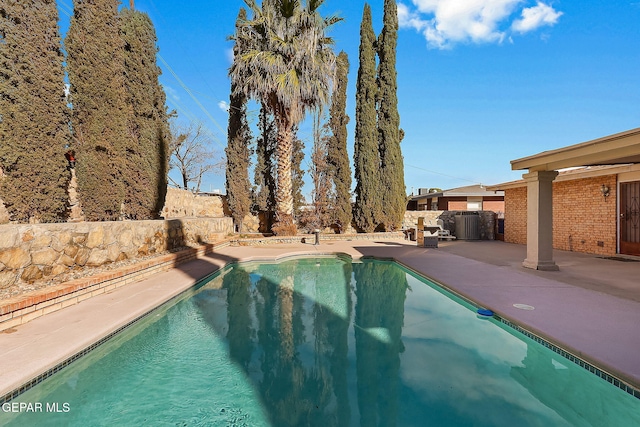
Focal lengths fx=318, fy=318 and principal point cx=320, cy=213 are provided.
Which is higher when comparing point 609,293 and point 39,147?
point 39,147

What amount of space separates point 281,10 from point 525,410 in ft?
47.4

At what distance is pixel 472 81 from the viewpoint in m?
16.6

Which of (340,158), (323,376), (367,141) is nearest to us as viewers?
(323,376)

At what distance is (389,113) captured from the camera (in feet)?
53.5

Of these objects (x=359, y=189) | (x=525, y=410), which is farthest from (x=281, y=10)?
(x=525, y=410)

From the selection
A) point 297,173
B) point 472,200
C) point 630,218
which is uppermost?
point 297,173

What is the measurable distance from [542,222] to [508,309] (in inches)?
155

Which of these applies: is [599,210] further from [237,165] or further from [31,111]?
[31,111]

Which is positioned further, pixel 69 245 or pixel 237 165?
pixel 237 165

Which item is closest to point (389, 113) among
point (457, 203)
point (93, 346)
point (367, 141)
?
point (367, 141)

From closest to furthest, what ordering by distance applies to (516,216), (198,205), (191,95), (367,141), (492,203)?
(516,216) → (367,141) → (198,205) → (492,203) → (191,95)

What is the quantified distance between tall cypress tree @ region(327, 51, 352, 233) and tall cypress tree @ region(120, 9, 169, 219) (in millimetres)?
8036

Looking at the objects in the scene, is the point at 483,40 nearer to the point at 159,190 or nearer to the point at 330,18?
A: the point at 330,18

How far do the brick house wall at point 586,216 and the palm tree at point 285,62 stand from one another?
979 centimetres
